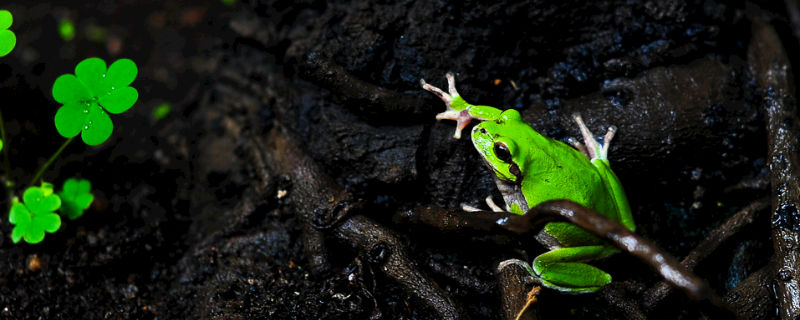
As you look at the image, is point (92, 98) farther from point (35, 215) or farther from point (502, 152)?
point (502, 152)

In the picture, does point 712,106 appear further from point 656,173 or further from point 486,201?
point 486,201

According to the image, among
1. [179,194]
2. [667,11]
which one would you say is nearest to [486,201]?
[667,11]

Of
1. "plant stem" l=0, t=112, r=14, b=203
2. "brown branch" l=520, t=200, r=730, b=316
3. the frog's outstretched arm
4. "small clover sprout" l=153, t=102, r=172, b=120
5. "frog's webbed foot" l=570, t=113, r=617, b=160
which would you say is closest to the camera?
"brown branch" l=520, t=200, r=730, b=316

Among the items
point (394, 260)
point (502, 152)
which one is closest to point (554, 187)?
point (502, 152)

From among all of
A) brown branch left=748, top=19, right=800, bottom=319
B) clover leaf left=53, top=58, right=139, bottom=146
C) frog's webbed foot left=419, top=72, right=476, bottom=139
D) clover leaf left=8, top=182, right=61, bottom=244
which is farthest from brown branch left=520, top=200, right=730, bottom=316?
clover leaf left=8, top=182, right=61, bottom=244

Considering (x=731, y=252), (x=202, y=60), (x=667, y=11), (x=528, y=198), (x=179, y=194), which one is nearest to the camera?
(x=528, y=198)

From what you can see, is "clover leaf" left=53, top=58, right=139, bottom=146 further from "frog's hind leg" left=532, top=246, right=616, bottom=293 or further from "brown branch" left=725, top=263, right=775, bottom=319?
"brown branch" left=725, top=263, right=775, bottom=319
